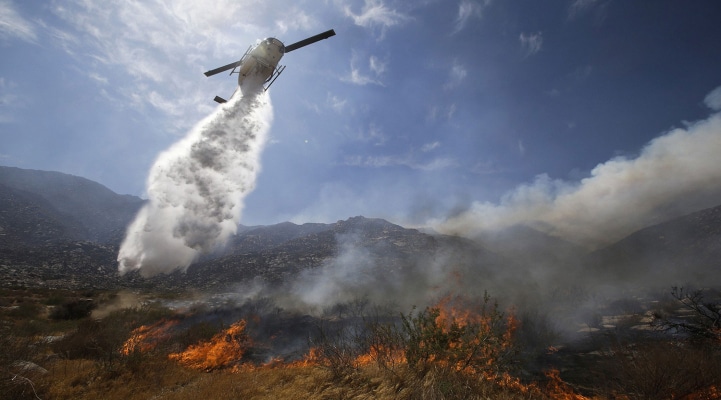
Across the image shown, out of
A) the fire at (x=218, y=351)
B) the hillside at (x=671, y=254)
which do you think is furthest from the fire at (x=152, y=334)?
the hillside at (x=671, y=254)

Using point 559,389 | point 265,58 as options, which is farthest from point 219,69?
point 559,389

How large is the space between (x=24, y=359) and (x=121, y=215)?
146749 mm

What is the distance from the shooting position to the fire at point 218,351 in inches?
677

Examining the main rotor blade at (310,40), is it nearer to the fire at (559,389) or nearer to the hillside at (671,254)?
the fire at (559,389)

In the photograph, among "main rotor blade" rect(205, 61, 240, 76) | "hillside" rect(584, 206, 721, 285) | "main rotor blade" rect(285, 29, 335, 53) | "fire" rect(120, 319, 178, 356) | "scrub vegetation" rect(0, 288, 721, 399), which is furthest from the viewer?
"hillside" rect(584, 206, 721, 285)

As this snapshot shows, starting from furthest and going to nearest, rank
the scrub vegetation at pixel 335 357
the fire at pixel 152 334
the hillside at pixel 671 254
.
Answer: the hillside at pixel 671 254 → the fire at pixel 152 334 → the scrub vegetation at pixel 335 357

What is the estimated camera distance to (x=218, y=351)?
66.0 ft

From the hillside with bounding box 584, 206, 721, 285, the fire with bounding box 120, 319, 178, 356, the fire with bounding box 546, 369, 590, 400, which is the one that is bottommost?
the fire with bounding box 546, 369, 590, 400

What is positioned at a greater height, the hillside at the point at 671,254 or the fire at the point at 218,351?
the hillside at the point at 671,254

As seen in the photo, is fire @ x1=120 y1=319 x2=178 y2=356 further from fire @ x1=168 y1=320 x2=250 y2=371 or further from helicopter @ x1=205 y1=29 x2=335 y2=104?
helicopter @ x1=205 y1=29 x2=335 y2=104

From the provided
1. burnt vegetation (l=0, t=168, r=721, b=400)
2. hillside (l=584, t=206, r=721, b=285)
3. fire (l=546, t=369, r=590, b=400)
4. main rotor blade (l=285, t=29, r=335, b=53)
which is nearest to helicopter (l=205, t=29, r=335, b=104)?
main rotor blade (l=285, t=29, r=335, b=53)

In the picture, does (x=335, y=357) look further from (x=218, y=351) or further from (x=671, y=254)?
(x=671, y=254)

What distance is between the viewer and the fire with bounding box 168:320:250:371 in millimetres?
17203

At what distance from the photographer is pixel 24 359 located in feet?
34.6
